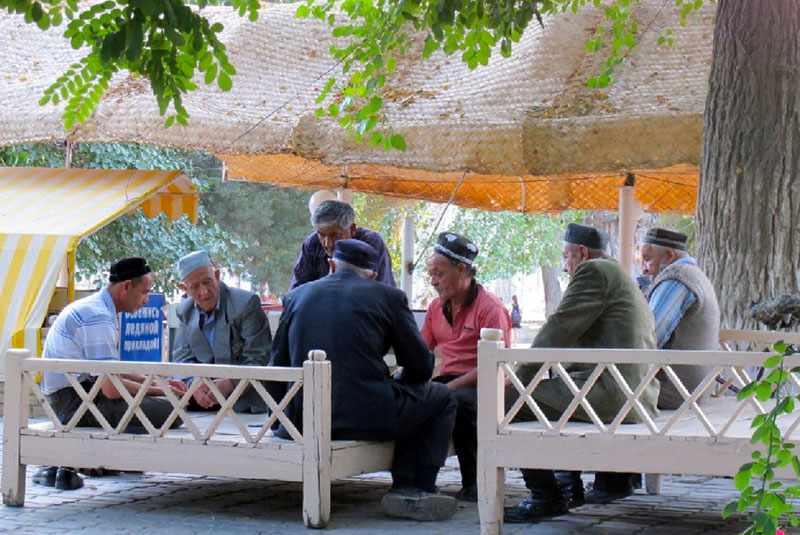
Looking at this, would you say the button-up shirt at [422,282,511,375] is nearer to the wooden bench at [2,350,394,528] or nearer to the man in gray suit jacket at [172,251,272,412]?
the wooden bench at [2,350,394,528]

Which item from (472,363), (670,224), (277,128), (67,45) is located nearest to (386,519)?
(472,363)

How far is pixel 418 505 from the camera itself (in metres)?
6.24

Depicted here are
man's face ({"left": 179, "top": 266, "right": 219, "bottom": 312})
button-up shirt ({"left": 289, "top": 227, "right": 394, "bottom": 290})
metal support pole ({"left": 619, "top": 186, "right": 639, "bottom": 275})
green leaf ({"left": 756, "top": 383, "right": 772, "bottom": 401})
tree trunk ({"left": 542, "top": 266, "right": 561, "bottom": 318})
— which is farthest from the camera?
tree trunk ({"left": 542, "top": 266, "right": 561, "bottom": 318})

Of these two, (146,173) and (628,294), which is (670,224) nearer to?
(146,173)

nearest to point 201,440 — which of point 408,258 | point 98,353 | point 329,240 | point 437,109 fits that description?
point 98,353

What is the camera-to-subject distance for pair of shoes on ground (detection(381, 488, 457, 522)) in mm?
6242

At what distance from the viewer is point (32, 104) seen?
11.1 metres

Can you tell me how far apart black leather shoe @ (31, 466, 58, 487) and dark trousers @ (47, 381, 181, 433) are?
1.70 ft

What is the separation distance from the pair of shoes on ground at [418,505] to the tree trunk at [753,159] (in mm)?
2902

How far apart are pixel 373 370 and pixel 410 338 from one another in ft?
0.84

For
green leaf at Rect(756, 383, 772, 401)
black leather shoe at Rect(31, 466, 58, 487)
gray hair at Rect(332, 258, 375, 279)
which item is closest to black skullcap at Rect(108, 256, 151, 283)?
black leather shoe at Rect(31, 466, 58, 487)

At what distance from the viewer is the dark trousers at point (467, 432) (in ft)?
22.5

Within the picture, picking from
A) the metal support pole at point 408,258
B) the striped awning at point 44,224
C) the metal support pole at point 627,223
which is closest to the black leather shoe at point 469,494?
the striped awning at point 44,224

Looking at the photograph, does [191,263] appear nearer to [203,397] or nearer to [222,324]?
[222,324]
